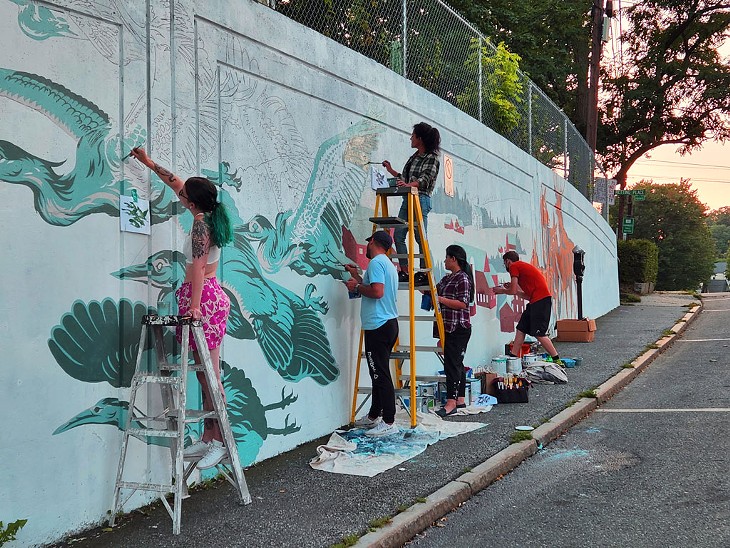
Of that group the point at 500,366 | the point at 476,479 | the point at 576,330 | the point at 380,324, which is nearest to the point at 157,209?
the point at 380,324

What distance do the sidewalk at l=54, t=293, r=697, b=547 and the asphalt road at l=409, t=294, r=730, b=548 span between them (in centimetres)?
29

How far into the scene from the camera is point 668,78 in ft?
103

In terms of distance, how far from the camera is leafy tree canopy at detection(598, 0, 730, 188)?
31.0 m

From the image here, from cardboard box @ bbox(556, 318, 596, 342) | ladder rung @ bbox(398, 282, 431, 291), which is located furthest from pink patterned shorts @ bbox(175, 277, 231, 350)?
cardboard box @ bbox(556, 318, 596, 342)

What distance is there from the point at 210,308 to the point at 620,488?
10.7 feet

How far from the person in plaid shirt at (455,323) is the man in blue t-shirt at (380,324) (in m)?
1.16

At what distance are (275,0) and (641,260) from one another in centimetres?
2381

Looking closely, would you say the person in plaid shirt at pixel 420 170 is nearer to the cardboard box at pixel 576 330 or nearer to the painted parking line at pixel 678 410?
the painted parking line at pixel 678 410

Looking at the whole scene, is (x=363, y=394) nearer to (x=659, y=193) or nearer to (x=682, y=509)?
(x=682, y=509)

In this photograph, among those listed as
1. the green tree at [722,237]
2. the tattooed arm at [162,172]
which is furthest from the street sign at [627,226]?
the green tree at [722,237]

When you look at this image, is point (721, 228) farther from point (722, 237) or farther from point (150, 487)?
point (150, 487)

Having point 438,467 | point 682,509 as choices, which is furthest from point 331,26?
point 682,509

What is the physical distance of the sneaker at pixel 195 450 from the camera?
4.72 metres

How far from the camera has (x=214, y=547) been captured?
418 centimetres
